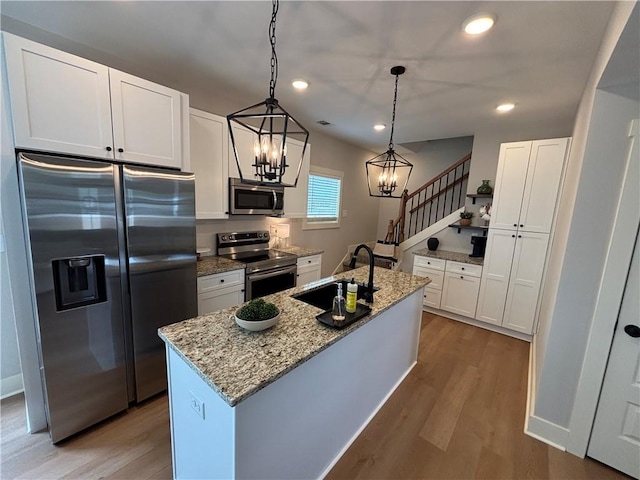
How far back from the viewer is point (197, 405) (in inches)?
46.1

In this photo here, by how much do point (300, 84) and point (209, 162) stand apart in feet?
3.92

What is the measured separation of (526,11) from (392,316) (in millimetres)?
2082

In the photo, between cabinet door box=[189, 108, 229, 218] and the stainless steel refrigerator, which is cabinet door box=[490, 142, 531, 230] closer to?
cabinet door box=[189, 108, 229, 218]

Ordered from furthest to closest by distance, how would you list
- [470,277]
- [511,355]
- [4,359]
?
[470,277], [511,355], [4,359]

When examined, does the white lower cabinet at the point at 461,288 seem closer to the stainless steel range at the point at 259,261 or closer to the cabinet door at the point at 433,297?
Answer: the cabinet door at the point at 433,297

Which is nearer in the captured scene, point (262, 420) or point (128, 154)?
point (262, 420)

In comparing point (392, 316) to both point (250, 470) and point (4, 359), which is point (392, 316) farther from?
point (4, 359)

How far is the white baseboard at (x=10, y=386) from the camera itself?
6.79 feet

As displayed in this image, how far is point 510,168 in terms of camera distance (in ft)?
10.6

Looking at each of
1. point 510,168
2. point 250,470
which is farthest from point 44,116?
point 510,168

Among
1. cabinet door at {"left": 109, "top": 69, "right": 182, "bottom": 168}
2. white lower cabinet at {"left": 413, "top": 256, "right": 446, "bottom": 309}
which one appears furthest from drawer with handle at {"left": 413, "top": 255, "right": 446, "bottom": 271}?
cabinet door at {"left": 109, "top": 69, "right": 182, "bottom": 168}

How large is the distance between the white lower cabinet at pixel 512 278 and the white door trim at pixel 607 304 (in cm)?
165

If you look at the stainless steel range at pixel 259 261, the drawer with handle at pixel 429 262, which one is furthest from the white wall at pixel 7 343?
the drawer with handle at pixel 429 262

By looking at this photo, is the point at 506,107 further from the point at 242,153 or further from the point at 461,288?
the point at 242,153
